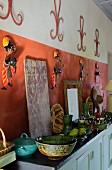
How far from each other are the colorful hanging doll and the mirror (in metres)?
1.05

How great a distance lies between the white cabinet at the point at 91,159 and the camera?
1735mm

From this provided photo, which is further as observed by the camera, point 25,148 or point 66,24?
point 66,24

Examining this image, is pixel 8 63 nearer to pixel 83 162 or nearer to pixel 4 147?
pixel 4 147

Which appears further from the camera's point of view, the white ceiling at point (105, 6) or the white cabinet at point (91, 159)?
the white ceiling at point (105, 6)

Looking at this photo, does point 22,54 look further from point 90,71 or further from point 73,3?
point 90,71

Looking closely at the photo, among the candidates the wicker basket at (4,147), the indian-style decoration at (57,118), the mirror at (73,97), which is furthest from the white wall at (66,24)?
the wicker basket at (4,147)

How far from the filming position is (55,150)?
1388mm

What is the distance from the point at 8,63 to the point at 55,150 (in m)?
0.82

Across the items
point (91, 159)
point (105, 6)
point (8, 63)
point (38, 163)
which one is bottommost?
point (91, 159)

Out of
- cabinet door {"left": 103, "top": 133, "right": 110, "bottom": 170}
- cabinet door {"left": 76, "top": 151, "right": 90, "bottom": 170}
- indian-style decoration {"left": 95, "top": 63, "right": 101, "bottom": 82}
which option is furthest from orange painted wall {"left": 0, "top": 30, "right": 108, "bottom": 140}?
indian-style decoration {"left": 95, "top": 63, "right": 101, "bottom": 82}

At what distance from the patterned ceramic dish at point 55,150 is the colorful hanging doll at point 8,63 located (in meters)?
0.61

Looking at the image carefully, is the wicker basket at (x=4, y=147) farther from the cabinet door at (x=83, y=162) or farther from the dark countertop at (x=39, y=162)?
the cabinet door at (x=83, y=162)

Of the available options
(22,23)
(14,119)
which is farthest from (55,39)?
(14,119)

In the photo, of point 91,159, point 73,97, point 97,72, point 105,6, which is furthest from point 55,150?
point 105,6
